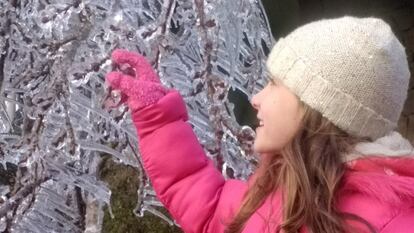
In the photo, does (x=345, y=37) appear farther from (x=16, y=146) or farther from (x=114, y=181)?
(x=114, y=181)

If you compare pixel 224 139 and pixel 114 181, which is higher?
pixel 224 139

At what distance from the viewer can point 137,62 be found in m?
2.51

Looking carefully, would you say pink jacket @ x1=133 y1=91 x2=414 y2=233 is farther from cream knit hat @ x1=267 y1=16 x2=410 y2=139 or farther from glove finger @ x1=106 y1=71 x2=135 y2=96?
cream knit hat @ x1=267 y1=16 x2=410 y2=139

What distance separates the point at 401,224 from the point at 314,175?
8.8 inches

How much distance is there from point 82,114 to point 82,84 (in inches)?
3.6

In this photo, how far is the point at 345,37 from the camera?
2.20 m

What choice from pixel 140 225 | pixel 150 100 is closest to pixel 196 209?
pixel 150 100

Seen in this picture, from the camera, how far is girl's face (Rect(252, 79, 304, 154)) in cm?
222

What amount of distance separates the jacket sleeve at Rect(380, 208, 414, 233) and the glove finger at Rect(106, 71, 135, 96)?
739mm

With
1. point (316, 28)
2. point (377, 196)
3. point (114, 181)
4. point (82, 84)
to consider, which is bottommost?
point (114, 181)

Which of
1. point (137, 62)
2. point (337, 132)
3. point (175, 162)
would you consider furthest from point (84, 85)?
point (337, 132)

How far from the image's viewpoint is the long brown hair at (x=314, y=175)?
84.9 inches

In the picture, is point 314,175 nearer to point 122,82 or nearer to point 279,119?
point 279,119

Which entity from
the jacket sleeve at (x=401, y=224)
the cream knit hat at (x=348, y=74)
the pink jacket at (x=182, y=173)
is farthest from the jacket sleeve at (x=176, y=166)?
the jacket sleeve at (x=401, y=224)
